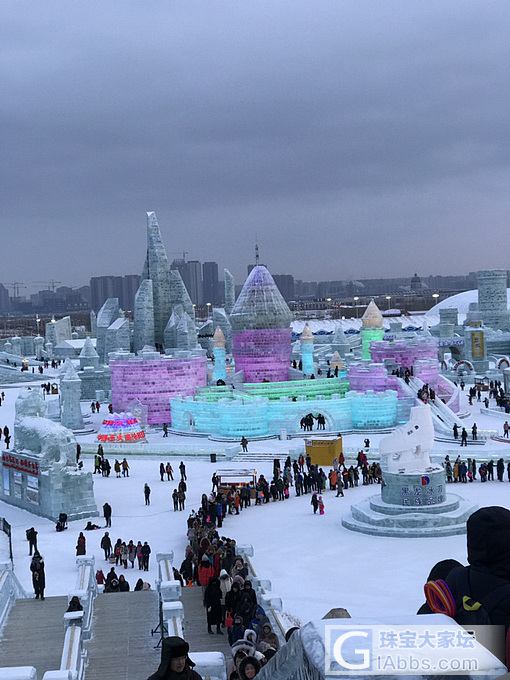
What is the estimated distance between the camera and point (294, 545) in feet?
60.3

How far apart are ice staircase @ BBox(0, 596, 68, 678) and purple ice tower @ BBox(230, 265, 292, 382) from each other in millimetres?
27835

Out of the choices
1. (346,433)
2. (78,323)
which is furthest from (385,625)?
(78,323)

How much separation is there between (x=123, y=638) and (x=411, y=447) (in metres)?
9.95

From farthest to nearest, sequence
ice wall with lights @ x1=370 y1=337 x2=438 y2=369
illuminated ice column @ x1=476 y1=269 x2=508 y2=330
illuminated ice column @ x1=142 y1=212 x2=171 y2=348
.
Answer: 1. illuminated ice column @ x1=476 y1=269 x2=508 y2=330
2. illuminated ice column @ x1=142 y1=212 x2=171 y2=348
3. ice wall with lights @ x1=370 y1=337 x2=438 y2=369

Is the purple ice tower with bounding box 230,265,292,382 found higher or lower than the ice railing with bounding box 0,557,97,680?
higher

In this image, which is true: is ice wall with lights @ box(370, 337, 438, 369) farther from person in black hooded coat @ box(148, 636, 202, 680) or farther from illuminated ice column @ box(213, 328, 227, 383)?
person in black hooded coat @ box(148, 636, 202, 680)

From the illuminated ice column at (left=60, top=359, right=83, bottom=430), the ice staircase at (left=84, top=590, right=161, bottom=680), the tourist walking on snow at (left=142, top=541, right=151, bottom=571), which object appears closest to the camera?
the ice staircase at (left=84, top=590, right=161, bottom=680)

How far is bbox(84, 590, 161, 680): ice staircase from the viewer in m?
9.90

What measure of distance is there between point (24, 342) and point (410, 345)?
134 ft

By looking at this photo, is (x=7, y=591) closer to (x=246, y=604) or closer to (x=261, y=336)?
(x=246, y=604)

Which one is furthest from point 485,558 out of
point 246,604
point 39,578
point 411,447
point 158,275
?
point 158,275

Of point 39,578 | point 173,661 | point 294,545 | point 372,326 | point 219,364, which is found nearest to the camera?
point 173,661

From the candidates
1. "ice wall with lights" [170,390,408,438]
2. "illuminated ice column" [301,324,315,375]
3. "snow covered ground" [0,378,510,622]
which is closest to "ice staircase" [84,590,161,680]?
"snow covered ground" [0,378,510,622]

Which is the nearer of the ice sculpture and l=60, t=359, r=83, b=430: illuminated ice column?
the ice sculpture
